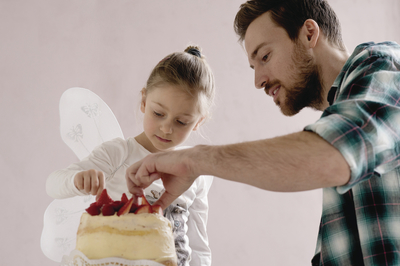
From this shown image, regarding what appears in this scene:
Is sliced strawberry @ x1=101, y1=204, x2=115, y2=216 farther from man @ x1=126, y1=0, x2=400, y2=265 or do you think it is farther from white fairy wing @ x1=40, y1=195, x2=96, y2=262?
white fairy wing @ x1=40, y1=195, x2=96, y2=262

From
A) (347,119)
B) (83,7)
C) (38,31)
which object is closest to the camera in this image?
(347,119)

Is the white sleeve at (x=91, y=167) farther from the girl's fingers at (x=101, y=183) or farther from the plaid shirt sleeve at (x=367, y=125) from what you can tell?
the plaid shirt sleeve at (x=367, y=125)

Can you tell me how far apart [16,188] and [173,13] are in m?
1.29

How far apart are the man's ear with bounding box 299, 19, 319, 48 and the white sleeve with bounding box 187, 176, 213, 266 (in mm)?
608

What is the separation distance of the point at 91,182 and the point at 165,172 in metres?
0.22

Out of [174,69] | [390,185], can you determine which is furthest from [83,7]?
[390,185]

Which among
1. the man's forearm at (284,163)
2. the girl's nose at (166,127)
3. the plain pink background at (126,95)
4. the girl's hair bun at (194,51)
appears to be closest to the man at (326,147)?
the man's forearm at (284,163)

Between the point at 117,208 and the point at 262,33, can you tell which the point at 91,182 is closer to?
the point at 117,208

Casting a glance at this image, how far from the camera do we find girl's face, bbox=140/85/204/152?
46.4 inches

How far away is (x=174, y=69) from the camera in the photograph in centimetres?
125

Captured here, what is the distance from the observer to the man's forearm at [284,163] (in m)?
0.57

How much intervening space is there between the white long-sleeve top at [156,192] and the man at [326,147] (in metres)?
0.29

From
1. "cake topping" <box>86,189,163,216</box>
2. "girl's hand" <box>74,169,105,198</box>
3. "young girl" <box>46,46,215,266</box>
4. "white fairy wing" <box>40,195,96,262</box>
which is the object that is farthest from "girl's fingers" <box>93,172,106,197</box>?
"white fairy wing" <box>40,195,96,262</box>

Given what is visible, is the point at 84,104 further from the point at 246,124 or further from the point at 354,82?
the point at 246,124
